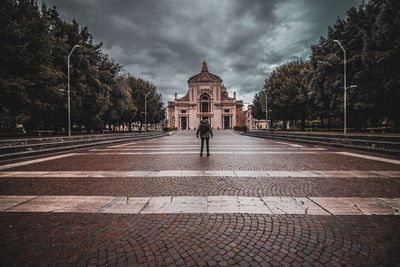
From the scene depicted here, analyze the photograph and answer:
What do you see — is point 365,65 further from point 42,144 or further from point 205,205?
point 42,144

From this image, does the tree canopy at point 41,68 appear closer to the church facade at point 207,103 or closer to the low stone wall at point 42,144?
the low stone wall at point 42,144

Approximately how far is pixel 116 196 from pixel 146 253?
218 cm

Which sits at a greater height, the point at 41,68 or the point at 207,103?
the point at 207,103

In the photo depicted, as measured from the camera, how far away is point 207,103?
70.2 m

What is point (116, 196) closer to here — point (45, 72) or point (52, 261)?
point (52, 261)

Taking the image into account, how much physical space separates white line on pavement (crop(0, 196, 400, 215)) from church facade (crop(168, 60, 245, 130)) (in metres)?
63.4

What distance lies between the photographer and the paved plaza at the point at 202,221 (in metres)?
2.13

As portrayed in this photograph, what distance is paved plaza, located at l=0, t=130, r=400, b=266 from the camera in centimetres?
213

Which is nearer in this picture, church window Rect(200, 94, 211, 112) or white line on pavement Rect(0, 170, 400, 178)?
white line on pavement Rect(0, 170, 400, 178)

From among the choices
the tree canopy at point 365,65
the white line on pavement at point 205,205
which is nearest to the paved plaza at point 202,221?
the white line on pavement at point 205,205

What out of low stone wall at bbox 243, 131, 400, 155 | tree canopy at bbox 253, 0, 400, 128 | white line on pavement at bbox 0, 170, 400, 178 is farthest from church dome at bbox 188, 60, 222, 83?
white line on pavement at bbox 0, 170, 400, 178

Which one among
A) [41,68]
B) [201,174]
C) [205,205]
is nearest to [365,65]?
[201,174]

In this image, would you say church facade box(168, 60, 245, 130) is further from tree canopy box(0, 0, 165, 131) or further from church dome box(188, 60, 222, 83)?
tree canopy box(0, 0, 165, 131)

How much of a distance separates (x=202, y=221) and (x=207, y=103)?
68669mm
